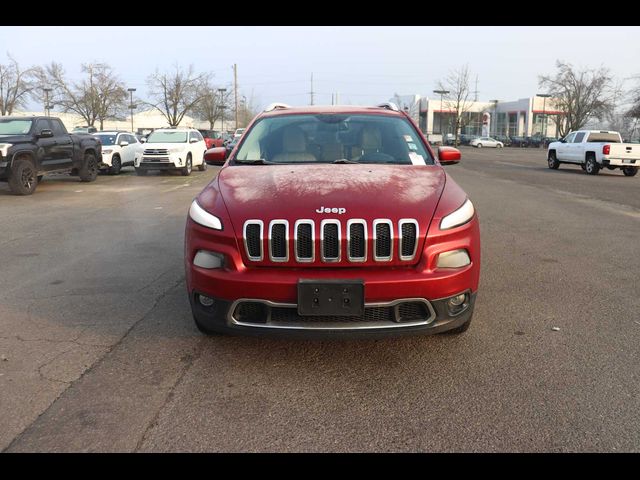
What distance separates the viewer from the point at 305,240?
322 centimetres

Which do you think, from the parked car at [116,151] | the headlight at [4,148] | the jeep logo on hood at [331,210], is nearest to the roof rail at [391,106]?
the jeep logo on hood at [331,210]

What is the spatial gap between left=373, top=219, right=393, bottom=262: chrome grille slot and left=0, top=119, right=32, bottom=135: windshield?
13077 mm

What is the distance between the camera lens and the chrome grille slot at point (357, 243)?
3.22 meters

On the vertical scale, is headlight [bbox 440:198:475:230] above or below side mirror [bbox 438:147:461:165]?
below

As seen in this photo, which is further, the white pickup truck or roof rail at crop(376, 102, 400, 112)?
the white pickup truck

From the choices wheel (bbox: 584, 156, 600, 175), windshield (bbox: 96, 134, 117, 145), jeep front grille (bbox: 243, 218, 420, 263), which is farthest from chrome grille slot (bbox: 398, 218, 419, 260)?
wheel (bbox: 584, 156, 600, 175)

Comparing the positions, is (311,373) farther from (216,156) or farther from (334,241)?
(216,156)

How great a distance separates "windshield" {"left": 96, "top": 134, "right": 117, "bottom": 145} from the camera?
2089 centimetres

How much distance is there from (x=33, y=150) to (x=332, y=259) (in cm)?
1261

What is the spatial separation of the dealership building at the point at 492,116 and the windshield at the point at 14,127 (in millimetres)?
74402

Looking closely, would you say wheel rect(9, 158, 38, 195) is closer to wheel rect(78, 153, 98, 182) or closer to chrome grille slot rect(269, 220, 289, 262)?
wheel rect(78, 153, 98, 182)

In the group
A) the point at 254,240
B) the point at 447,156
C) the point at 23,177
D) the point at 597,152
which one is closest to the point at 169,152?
the point at 23,177

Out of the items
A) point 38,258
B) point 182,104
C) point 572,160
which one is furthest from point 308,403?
point 182,104

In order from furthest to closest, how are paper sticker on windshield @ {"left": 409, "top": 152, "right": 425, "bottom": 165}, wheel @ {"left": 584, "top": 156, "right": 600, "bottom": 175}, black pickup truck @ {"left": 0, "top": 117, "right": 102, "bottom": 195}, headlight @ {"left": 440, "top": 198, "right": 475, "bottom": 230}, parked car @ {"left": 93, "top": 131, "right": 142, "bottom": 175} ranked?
wheel @ {"left": 584, "top": 156, "right": 600, "bottom": 175} → parked car @ {"left": 93, "top": 131, "right": 142, "bottom": 175} → black pickup truck @ {"left": 0, "top": 117, "right": 102, "bottom": 195} → paper sticker on windshield @ {"left": 409, "top": 152, "right": 425, "bottom": 165} → headlight @ {"left": 440, "top": 198, "right": 475, "bottom": 230}
